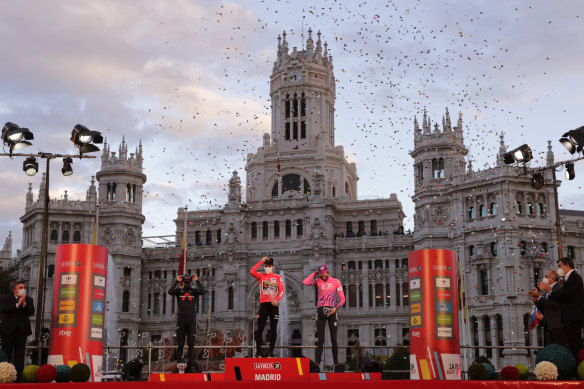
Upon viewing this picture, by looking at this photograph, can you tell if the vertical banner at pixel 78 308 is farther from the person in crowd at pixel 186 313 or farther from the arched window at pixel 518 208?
the arched window at pixel 518 208

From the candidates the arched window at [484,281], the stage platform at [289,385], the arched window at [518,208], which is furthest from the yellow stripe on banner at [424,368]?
the arched window at [518,208]

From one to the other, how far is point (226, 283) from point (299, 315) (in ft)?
27.3

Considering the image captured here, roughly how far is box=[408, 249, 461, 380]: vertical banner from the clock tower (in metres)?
56.8

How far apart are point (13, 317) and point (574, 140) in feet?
58.8

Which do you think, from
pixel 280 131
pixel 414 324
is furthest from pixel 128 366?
Result: pixel 280 131

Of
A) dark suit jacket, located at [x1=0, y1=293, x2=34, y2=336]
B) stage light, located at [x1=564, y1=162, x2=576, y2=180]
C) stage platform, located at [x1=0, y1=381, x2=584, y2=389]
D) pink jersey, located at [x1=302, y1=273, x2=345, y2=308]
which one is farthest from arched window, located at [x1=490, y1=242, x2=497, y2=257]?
stage platform, located at [x1=0, y1=381, x2=584, y2=389]

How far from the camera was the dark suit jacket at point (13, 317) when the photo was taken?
57.9ft

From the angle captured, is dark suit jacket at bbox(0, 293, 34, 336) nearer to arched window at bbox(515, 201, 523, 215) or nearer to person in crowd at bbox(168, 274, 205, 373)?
person in crowd at bbox(168, 274, 205, 373)

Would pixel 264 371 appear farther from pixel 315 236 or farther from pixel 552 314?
pixel 315 236

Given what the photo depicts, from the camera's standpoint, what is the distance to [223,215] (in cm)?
7744

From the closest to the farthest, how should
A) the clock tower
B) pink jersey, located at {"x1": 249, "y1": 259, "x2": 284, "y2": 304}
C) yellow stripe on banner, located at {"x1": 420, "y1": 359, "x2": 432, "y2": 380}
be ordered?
pink jersey, located at {"x1": 249, "y1": 259, "x2": 284, "y2": 304}, yellow stripe on banner, located at {"x1": 420, "y1": 359, "x2": 432, "y2": 380}, the clock tower

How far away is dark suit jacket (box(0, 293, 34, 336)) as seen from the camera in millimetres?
17656

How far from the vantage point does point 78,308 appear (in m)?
20.1

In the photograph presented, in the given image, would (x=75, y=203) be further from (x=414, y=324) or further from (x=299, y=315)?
(x=414, y=324)
